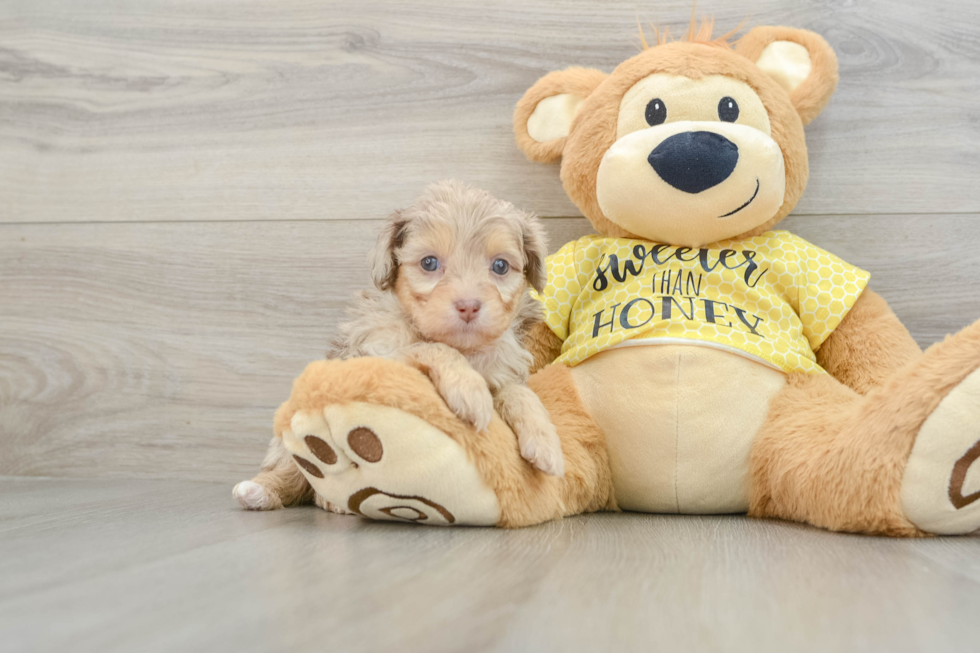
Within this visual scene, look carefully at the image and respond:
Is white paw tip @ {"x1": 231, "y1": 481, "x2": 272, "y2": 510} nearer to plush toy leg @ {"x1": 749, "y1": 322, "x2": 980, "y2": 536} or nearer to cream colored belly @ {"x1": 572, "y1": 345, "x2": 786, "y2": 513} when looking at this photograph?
cream colored belly @ {"x1": 572, "y1": 345, "x2": 786, "y2": 513}

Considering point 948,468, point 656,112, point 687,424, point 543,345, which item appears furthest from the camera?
point 543,345

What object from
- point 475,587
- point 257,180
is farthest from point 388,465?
point 257,180

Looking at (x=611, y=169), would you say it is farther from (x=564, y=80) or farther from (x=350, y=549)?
(x=350, y=549)

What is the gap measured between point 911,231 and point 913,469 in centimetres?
69


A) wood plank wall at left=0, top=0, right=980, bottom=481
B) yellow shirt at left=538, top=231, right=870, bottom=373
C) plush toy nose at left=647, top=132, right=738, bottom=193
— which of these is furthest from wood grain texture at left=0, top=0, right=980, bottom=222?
plush toy nose at left=647, top=132, right=738, bottom=193

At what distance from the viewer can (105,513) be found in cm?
117

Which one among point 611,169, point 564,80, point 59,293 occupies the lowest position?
point 59,293

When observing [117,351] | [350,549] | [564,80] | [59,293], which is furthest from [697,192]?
[59,293]

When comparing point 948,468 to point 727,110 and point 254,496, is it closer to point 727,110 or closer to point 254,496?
point 727,110

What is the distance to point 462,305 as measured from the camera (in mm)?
976

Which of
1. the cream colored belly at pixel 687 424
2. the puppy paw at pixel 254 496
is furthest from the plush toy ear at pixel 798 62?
the puppy paw at pixel 254 496

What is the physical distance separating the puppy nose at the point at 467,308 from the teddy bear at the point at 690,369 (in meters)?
0.10

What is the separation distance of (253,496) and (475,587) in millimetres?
606

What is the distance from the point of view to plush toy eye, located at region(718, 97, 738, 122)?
1.23 metres
